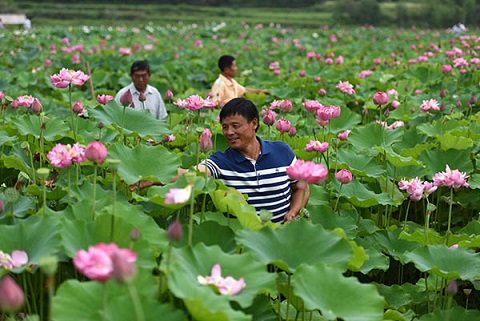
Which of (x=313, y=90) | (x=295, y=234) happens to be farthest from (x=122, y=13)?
(x=295, y=234)

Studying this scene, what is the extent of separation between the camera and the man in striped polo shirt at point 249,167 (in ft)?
8.13

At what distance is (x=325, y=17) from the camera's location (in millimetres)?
32844

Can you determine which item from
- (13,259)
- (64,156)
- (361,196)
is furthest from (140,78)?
(13,259)

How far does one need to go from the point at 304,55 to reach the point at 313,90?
4.73 meters

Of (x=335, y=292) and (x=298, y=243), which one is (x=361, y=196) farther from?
(x=335, y=292)

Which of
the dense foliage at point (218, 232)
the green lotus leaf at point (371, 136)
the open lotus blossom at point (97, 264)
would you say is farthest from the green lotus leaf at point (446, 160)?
the open lotus blossom at point (97, 264)

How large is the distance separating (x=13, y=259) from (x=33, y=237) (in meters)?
0.09

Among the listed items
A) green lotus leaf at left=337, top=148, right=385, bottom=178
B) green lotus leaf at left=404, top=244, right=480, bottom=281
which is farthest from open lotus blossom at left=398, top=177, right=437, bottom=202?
green lotus leaf at left=337, top=148, right=385, bottom=178

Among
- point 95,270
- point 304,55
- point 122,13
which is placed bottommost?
point 122,13

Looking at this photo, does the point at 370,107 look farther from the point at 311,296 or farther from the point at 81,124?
the point at 311,296

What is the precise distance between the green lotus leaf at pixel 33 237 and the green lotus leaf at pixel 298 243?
1.55 feet

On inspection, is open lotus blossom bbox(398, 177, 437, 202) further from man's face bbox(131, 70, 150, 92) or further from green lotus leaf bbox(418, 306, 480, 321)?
man's face bbox(131, 70, 150, 92)

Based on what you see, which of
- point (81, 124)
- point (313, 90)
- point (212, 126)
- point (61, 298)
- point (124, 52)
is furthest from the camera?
point (124, 52)

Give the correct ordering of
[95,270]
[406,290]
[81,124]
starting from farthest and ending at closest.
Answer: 1. [81,124]
2. [406,290]
3. [95,270]
